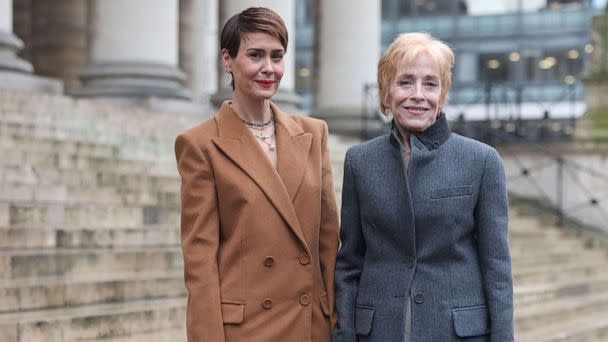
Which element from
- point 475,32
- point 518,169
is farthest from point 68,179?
point 475,32

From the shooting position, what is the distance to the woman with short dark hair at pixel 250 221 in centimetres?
316

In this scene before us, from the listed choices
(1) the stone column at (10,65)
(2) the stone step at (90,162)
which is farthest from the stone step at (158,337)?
(1) the stone column at (10,65)

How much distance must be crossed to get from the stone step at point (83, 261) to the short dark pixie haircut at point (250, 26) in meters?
3.47

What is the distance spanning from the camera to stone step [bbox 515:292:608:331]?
361 inches

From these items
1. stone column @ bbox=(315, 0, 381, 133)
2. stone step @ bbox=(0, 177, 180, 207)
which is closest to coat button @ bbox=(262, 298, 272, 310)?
stone step @ bbox=(0, 177, 180, 207)

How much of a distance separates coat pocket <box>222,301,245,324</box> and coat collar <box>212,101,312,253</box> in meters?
0.31

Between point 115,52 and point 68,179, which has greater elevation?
point 115,52

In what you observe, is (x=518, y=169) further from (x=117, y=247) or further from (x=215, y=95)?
(x=117, y=247)

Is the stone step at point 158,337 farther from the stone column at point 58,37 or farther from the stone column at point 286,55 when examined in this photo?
the stone column at point 58,37

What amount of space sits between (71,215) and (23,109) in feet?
9.54

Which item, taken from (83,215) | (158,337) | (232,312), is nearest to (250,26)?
(232,312)

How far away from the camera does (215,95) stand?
14969mm

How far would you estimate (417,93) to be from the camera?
3164mm

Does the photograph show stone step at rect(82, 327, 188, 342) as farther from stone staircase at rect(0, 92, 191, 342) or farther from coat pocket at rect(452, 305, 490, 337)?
coat pocket at rect(452, 305, 490, 337)
